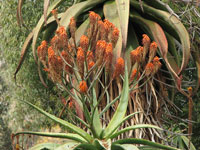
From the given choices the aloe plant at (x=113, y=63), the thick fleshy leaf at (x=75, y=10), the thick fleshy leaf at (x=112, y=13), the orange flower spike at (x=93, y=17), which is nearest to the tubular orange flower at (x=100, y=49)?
the aloe plant at (x=113, y=63)

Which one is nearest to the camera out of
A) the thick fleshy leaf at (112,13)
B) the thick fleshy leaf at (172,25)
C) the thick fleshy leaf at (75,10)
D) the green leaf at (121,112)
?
the green leaf at (121,112)

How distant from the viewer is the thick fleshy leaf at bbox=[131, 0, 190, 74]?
4023mm

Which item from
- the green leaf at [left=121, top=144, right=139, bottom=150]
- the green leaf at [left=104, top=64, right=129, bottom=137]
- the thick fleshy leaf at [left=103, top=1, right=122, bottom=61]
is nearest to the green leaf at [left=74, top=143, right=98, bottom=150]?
the green leaf at [left=104, top=64, right=129, bottom=137]

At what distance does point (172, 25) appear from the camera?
4219mm

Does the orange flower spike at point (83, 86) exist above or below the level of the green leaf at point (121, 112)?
above

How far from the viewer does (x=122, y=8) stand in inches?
163

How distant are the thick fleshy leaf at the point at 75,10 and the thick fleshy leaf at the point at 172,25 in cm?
39

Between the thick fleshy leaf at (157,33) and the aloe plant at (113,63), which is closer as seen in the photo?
the aloe plant at (113,63)

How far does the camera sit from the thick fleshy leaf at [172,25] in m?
4.02

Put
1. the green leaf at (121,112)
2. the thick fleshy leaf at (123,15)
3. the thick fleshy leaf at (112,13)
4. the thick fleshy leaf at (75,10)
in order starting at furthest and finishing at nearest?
the thick fleshy leaf at (75,10) → the thick fleshy leaf at (112,13) → the thick fleshy leaf at (123,15) → the green leaf at (121,112)

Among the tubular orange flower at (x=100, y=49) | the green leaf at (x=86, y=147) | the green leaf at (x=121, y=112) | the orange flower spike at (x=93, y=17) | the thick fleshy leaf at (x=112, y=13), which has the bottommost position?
the green leaf at (x=86, y=147)

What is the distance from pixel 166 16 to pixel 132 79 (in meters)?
0.84

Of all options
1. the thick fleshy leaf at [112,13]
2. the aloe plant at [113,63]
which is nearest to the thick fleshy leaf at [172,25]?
the aloe plant at [113,63]

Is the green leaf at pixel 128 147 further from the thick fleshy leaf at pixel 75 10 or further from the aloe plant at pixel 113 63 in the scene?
the thick fleshy leaf at pixel 75 10
